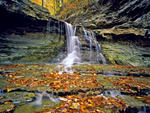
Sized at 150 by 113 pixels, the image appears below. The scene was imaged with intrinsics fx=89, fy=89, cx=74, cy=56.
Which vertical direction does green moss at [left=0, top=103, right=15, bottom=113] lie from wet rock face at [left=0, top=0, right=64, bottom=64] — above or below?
below

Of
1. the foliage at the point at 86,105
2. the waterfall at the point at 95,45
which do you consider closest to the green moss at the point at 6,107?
the foliage at the point at 86,105

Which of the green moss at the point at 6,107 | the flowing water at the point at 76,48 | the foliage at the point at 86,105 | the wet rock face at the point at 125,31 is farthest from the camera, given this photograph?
the flowing water at the point at 76,48

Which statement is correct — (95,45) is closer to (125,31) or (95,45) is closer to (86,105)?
(125,31)

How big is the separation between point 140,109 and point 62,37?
9.50 metres

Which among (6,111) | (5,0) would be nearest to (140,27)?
(6,111)

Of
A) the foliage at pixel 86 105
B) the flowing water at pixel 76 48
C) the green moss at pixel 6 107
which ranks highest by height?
the flowing water at pixel 76 48

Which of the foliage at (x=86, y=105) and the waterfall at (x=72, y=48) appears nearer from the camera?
the foliage at (x=86, y=105)

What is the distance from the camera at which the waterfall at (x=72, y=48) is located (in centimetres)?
884

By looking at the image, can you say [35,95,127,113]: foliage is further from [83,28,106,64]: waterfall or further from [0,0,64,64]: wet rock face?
[83,28,106,64]: waterfall

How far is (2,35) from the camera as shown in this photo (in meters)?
7.26

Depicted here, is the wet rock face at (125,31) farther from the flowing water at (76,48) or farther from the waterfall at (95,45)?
the flowing water at (76,48)

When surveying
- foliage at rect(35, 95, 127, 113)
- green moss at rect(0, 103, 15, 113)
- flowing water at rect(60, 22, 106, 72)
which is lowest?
foliage at rect(35, 95, 127, 113)

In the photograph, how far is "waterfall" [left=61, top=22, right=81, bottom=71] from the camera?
8.84m

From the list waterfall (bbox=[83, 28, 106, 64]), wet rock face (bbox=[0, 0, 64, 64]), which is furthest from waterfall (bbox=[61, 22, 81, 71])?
waterfall (bbox=[83, 28, 106, 64])
